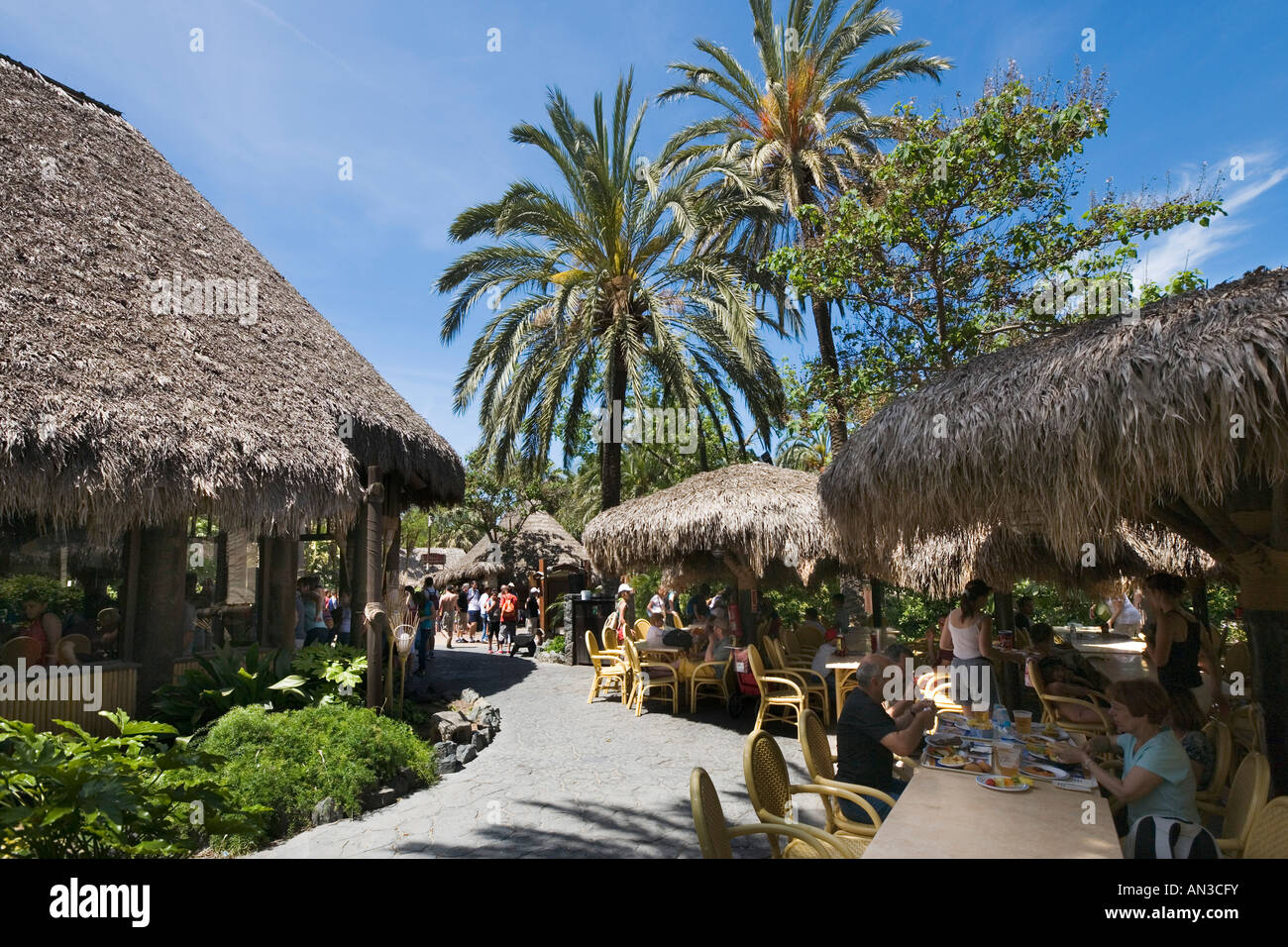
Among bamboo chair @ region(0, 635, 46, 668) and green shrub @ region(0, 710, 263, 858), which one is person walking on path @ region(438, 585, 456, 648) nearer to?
bamboo chair @ region(0, 635, 46, 668)

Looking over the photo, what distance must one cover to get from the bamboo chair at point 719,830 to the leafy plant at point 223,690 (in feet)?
18.8

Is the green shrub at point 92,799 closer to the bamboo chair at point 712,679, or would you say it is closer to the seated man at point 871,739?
the seated man at point 871,739

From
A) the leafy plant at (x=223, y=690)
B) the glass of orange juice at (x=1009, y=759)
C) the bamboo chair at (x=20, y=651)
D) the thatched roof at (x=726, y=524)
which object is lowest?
the leafy plant at (x=223, y=690)

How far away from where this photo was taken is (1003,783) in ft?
10.7

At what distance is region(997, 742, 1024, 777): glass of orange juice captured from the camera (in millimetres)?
3383

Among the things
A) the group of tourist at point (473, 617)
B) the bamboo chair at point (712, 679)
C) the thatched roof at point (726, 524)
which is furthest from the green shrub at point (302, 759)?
the thatched roof at point (726, 524)

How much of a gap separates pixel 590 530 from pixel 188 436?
6.05 m

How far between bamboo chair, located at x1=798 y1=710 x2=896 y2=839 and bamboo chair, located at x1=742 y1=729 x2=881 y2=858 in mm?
41

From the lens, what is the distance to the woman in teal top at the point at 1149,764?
3.02 m

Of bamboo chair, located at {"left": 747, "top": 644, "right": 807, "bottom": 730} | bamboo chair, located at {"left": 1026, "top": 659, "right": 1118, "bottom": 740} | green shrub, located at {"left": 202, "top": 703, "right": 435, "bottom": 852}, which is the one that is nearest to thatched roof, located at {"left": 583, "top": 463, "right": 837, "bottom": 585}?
bamboo chair, located at {"left": 747, "top": 644, "right": 807, "bottom": 730}

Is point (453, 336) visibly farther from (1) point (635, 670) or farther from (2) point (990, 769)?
(2) point (990, 769)

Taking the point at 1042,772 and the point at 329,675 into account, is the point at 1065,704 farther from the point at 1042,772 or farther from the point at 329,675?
the point at 329,675

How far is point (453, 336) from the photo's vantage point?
47.1ft
